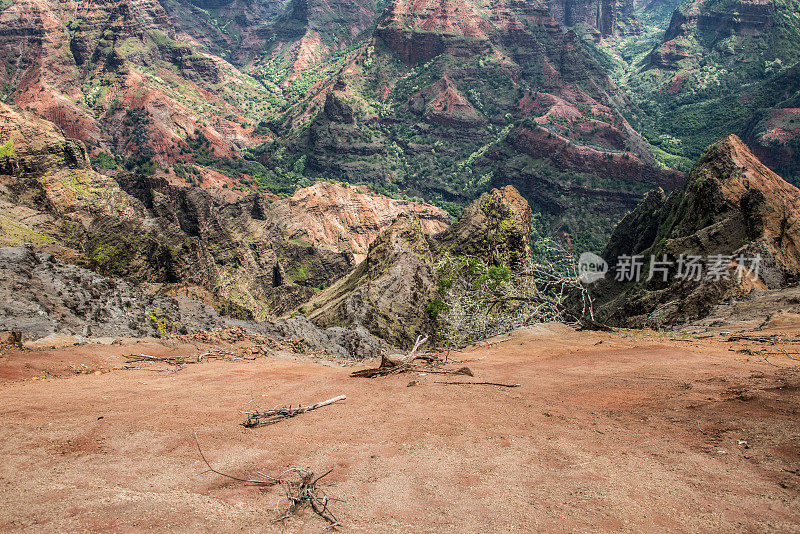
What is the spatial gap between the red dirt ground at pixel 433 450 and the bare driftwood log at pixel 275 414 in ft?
0.66

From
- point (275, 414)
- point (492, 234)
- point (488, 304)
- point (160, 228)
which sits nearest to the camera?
point (275, 414)

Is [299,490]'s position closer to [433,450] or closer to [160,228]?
[433,450]

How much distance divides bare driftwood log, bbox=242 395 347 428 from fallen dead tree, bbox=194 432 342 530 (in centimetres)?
158

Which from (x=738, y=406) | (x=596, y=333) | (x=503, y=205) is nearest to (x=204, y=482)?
(x=738, y=406)

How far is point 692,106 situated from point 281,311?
130 metres

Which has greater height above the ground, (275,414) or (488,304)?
(275,414)

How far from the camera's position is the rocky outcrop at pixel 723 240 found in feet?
63.2

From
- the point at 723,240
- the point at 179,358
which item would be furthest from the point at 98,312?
the point at 723,240

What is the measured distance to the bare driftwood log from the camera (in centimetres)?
743

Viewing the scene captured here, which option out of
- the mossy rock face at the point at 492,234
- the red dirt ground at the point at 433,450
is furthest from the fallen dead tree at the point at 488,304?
the red dirt ground at the point at 433,450

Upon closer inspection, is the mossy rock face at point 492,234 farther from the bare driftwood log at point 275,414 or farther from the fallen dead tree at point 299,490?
the fallen dead tree at point 299,490

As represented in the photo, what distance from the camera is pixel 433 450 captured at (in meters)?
6.21

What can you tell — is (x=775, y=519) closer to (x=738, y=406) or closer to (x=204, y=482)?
(x=738, y=406)

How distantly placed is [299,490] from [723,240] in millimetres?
25997
